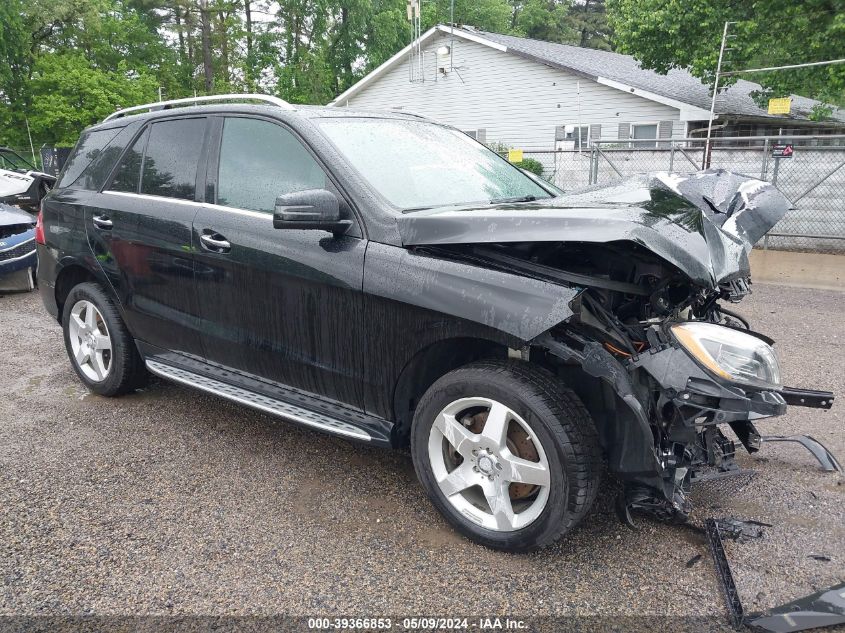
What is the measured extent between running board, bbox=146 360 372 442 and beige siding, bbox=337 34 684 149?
1798 centimetres

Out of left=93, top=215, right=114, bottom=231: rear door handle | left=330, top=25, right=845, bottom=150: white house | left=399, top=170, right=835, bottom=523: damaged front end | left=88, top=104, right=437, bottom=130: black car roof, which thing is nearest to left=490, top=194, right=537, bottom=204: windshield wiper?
left=399, top=170, right=835, bottom=523: damaged front end

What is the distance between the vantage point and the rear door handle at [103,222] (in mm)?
4070

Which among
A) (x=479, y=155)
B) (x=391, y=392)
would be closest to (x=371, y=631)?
(x=391, y=392)

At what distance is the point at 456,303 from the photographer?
2617 mm

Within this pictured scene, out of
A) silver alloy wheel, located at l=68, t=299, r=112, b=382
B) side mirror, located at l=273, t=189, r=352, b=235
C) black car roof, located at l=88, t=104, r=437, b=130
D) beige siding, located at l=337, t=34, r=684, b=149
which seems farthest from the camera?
beige siding, located at l=337, t=34, r=684, b=149

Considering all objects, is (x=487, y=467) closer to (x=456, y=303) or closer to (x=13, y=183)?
(x=456, y=303)

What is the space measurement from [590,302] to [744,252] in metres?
0.89

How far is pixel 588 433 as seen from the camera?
2.52 m

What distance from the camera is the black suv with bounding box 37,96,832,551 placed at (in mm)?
2459

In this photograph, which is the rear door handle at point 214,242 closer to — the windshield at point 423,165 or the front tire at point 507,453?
the windshield at point 423,165

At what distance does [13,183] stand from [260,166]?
9.16 m

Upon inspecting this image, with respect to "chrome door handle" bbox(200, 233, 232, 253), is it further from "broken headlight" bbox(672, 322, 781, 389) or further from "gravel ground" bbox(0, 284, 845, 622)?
"broken headlight" bbox(672, 322, 781, 389)

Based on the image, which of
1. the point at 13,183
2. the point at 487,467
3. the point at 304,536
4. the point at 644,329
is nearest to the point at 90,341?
the point at 304,536

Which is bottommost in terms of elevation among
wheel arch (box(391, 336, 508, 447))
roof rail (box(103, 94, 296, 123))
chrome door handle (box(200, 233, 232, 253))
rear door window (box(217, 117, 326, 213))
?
wheel arch (box(391, 336, 508, 447))
